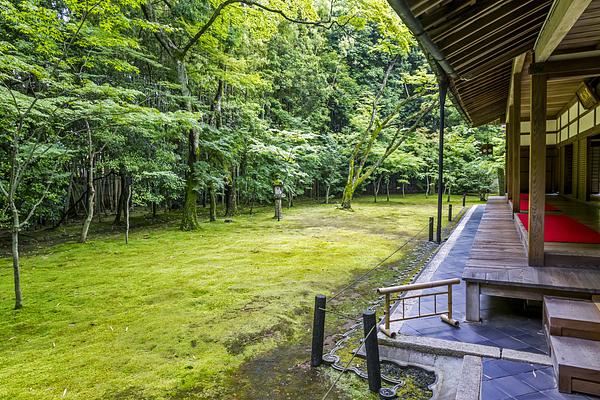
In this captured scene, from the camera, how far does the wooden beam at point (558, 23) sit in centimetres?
213

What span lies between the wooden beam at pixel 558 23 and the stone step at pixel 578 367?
87.9 inches

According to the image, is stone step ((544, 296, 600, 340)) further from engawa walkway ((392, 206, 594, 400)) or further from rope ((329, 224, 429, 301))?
rope ((329, 224, 429, 301))

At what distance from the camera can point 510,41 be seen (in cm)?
355

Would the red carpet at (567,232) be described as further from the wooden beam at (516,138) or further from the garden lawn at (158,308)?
the garden lawn at (158,308)

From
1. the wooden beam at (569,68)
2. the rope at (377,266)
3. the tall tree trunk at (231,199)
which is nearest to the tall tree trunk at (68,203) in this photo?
the tall tree trunk at (231,199)

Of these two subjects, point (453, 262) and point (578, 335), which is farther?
point (453, 262)

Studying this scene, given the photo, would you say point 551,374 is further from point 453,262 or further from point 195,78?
point 195,78

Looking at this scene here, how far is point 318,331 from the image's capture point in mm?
2793

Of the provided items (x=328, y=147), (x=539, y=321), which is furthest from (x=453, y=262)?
(x=328, y=147)

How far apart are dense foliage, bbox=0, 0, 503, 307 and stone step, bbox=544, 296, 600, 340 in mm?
5624

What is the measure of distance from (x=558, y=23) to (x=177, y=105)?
9.57m

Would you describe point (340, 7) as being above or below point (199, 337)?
above

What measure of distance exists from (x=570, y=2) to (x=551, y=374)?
8.07ft

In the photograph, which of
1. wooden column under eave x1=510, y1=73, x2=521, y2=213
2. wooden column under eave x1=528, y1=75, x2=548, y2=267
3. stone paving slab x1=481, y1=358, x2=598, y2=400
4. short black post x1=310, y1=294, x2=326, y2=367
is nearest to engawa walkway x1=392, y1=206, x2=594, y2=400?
stone paving slab x1=481, y1=358, x2=598, y2=400
